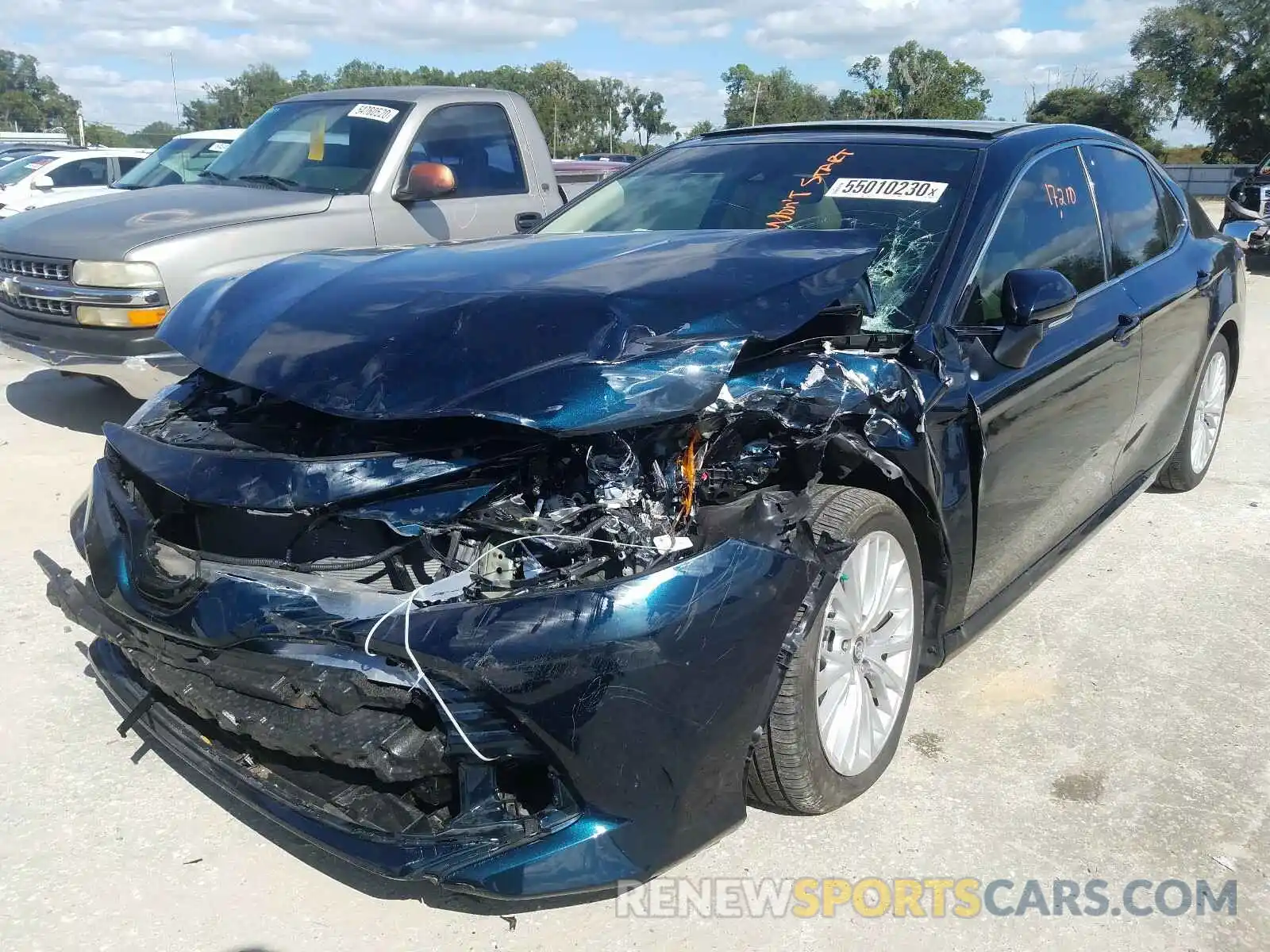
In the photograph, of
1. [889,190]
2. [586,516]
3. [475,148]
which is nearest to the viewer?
[586,516]

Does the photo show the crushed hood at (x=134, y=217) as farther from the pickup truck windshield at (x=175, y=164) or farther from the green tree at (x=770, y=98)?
the green tree at (x=770, y=98)

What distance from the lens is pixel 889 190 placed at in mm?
3445

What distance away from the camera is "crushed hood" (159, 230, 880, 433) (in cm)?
233

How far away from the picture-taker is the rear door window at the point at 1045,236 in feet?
10.4

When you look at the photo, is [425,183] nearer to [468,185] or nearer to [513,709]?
[468,185]

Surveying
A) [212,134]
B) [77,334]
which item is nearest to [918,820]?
[77,334]

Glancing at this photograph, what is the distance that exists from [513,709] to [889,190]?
88.7 inches

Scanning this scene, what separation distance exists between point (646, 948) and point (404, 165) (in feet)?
17.4

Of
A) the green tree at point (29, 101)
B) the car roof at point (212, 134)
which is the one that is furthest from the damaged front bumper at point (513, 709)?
the green tree at point (29, 101)

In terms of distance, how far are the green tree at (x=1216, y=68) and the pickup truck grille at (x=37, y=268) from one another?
5130cm

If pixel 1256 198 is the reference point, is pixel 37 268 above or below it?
below

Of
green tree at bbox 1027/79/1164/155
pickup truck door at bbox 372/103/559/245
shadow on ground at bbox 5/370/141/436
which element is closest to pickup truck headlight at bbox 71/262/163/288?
shadow on ground at bbox 5/370/141/436

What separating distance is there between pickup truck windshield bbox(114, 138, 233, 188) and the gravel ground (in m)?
4.21

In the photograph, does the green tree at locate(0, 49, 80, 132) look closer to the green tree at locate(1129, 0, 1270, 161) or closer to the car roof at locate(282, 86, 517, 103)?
the green tree at locate(1129, 0, 1270, 161)
